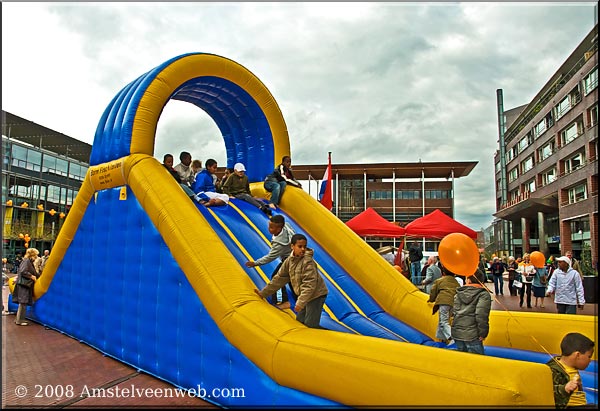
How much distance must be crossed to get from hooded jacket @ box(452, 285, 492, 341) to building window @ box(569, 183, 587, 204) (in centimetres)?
2944

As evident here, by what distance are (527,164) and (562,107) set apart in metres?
10.3

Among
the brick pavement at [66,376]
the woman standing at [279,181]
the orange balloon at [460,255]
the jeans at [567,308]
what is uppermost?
the woman standing at [279,181]

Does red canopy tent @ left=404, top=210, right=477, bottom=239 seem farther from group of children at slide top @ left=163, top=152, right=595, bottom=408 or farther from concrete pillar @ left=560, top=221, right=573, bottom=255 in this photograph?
concrete pillar @ left=560, top=221, right=573, bottom=255

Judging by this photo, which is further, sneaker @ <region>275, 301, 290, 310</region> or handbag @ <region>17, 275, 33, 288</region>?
handbag @ <region>17, 275, 33, 288</region>

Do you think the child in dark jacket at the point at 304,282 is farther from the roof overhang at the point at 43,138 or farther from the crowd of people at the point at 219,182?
the roof overhang at the point at 43,138

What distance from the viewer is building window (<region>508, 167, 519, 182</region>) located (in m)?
45.9

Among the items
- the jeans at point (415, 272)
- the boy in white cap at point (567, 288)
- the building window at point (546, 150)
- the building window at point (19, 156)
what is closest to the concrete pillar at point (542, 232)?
the building window at point (546, 150)

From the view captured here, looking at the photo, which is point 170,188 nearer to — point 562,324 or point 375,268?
point 375,268

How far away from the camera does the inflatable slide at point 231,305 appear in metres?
2.99

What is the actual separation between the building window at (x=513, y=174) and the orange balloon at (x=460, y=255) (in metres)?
46.3

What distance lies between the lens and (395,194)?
40125 mm

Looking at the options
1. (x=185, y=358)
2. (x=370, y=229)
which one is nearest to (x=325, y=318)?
(x=185, y=358)

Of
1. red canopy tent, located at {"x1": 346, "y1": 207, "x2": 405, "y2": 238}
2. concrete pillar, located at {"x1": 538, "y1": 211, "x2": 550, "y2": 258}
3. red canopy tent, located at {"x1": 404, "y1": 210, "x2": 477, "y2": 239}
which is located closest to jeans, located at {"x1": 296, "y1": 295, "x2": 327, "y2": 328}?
red canopy tent, located at {"x1": 346, "y1": 207, "x2": 405, "y2": 238}

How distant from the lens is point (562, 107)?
107ft
